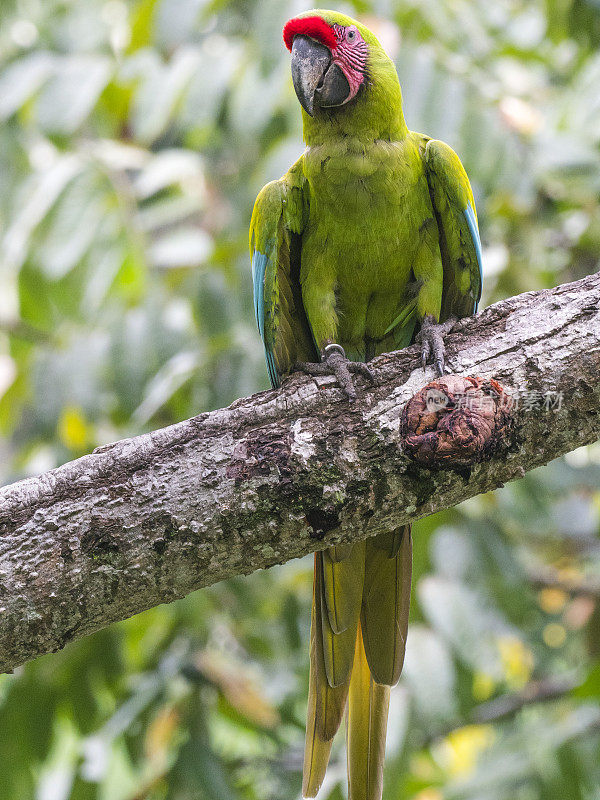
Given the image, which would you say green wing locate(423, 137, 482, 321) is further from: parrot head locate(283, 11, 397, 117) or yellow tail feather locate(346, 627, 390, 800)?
yellow tail feather locate(346, 627, 390, 800)

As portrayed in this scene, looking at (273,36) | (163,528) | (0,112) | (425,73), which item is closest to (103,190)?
(0,112)

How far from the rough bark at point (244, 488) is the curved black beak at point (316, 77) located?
885 millimetres

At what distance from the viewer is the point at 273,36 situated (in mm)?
2473

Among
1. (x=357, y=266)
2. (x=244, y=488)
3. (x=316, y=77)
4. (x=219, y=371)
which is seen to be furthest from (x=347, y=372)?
(x=219, y=371)

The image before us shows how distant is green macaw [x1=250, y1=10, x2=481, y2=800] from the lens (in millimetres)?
1942

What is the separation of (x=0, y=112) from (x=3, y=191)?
1.83ft

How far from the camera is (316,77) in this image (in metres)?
2.03

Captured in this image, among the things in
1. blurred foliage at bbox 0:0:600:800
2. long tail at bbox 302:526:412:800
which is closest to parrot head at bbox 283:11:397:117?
blurred foliage at bbox 0:0:600:800

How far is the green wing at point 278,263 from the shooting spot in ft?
7.03

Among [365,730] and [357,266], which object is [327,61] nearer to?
[357,266]

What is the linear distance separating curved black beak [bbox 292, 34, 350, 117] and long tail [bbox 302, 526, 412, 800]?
3.62 ft

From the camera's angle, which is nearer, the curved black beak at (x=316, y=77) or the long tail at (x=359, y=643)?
the long tail at (x=359, y=643)

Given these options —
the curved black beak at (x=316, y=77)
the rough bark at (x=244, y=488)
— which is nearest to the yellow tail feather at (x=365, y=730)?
the rough bark at (x=244, y=488)

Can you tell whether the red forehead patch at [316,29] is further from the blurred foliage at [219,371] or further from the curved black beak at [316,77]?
the blurred foliage at [219,371]
